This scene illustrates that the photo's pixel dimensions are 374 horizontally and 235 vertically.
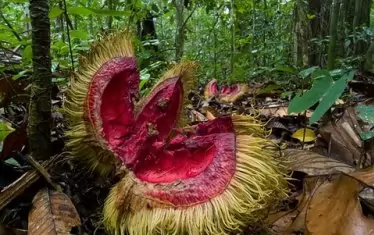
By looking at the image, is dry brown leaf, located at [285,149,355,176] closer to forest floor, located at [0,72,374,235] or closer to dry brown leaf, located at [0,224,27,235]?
forest floor, located at [0,72,374,235]

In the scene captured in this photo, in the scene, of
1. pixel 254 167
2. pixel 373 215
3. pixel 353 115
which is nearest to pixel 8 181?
pixel 254 167

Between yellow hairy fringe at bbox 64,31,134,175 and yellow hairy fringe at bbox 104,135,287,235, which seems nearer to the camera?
yellow hairy fringe at bbox 104,135,287,235

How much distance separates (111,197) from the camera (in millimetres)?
1198

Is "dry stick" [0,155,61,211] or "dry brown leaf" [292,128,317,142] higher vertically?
"dry stick" [0,155,61,211]

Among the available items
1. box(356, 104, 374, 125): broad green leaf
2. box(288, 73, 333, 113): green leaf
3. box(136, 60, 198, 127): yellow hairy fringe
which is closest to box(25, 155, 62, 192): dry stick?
box(136, 60, 198, 127): yellow hairy fringe

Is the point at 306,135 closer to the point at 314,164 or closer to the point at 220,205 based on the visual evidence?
the point at 314,164

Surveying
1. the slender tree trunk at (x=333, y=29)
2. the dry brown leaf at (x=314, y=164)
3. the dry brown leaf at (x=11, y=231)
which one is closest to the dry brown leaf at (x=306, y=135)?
the dry brown leaf at (x=314, y=164)

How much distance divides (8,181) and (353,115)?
3.82ft

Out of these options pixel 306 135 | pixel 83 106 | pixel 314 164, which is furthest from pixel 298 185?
pixel 83 106

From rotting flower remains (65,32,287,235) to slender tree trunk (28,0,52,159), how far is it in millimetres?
71

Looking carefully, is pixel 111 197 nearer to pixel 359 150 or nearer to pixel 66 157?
pixel 66 157

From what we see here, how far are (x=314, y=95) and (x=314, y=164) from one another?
0.70ft

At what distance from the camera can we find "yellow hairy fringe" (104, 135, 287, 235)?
3.49ft

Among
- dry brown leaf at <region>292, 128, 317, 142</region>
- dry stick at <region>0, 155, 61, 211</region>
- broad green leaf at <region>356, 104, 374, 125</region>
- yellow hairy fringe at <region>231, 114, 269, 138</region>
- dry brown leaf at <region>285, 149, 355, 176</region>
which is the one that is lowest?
dry brown leaf at <region>292, 128, 317, 142</region>
